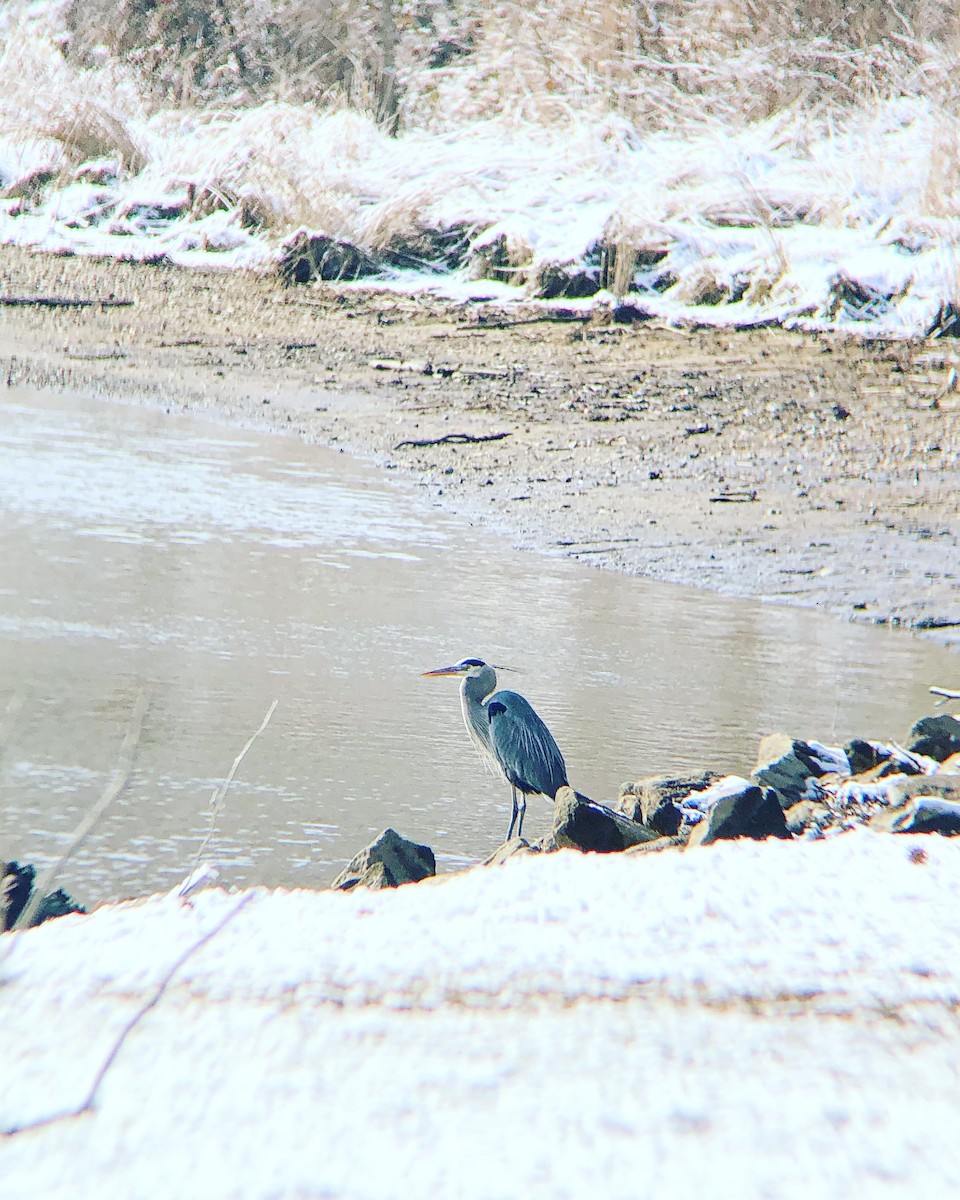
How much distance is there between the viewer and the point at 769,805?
284 centimetres

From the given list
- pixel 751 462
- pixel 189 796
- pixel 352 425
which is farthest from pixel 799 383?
pixel 189 796

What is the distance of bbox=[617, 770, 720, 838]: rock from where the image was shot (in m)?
2.94

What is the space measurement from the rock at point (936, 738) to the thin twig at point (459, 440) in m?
3.55

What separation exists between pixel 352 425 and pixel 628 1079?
5.88 metres

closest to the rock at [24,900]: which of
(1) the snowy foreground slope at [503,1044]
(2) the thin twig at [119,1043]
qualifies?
(1) the snowy foreground slope at [503,1044]

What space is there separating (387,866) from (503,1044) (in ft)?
3.18

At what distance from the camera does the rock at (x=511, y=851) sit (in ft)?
8.61

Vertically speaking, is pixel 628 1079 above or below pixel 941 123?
below

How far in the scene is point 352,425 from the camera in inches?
284

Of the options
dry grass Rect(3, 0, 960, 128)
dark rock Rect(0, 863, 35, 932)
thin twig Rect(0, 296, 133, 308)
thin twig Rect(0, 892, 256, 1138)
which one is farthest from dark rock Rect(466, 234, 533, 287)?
thin twig Rect(0, 892, 256, 1138)

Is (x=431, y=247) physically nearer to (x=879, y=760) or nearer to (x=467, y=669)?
(x=467, y=669)

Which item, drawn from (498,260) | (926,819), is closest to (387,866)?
(926,819)

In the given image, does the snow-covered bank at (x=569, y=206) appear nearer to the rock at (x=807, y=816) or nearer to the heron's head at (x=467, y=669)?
the heron's head at (x=467, y=669)

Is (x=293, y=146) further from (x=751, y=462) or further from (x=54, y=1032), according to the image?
(x=54, y=1032)
